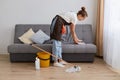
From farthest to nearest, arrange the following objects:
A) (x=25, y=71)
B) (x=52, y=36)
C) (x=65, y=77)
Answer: (x=52, y=36), (x=25, y=71), (x=65, y=77)

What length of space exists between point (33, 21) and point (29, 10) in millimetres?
276

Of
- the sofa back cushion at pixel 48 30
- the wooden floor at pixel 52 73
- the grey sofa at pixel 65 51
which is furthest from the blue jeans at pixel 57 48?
the sofa back cushion at pixel 48 30

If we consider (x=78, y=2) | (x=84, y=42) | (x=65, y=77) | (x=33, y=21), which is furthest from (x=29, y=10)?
(x=65, y=77)

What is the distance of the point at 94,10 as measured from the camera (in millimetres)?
5352

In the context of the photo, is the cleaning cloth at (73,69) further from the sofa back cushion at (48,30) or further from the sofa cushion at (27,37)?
the sofa cushion at (27,37)

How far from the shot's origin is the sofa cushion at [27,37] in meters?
4.96

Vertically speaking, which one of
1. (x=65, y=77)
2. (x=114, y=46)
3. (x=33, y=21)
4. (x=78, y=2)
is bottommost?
(x=65, y=77)

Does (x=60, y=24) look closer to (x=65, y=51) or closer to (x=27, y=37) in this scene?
(x=65, y=51)

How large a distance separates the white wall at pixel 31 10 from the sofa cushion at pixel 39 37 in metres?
0.47

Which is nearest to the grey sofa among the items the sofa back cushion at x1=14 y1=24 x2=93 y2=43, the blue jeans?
the blue jeans

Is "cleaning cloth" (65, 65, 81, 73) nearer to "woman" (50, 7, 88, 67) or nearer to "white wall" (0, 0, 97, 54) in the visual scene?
"woman" (50, 7, 88, 67)

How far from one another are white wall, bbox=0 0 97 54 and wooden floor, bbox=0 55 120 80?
1.07 metres

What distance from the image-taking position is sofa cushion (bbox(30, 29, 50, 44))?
16.0 feet

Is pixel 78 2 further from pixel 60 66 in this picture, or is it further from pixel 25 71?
pixel 25 71
